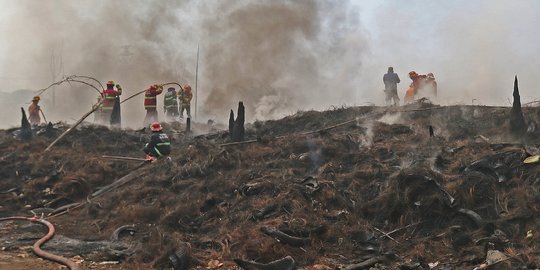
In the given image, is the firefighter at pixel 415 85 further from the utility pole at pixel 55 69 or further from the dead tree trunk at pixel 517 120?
the utility pole at pixel 55 69

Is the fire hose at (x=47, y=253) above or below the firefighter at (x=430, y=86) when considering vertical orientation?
below

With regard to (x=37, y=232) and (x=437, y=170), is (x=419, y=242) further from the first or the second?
(x=37, y=232)

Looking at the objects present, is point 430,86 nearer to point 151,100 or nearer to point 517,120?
point 517,120

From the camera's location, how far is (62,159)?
34.8ft

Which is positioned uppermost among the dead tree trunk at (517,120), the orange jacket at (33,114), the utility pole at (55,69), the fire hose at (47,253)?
the utility pole at (55,69)

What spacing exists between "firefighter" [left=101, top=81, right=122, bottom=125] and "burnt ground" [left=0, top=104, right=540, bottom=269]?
2973 mm

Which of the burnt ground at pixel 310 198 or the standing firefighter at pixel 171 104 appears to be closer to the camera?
the burnt ground at pixel 310 198

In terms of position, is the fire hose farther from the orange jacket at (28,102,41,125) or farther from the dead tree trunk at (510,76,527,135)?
the orange jacket at (28,102,41,125)

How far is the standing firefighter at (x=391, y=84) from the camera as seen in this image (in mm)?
16219

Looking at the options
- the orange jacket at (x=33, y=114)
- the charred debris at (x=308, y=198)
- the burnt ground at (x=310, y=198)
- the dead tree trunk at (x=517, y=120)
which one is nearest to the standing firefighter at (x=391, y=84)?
the charred debris at (x=308, y=198)

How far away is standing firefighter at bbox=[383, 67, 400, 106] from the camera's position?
16.2 m

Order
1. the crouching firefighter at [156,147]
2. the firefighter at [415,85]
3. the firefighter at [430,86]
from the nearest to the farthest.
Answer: the crouching firefighter at [156,147] → the firefighter at [415,85] → the firefighter at [430,86]

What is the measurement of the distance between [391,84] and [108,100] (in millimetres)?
9389

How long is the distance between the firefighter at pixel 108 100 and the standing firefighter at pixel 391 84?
8.90 meters
